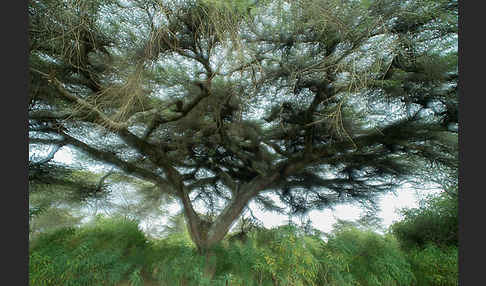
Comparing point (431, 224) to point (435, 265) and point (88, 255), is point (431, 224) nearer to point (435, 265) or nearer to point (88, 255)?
point (435, 265)

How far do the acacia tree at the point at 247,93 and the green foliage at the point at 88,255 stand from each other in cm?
102

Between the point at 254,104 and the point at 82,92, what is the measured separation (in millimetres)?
2658

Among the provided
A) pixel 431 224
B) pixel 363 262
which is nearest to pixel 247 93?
pixel 363 262

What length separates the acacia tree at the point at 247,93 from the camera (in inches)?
106

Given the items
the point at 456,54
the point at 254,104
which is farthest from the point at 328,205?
the point at 456,54

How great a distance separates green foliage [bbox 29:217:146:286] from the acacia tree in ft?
3.36

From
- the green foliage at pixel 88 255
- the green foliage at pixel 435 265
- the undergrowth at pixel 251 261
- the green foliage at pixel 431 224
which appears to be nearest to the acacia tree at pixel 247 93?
the green foliage at pixel 431 224

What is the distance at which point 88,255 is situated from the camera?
A: 3.61m

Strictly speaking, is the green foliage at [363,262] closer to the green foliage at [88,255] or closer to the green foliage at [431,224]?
the green foliage at [431,224]

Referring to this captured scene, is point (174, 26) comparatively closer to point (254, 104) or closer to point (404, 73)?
point (254, 104)

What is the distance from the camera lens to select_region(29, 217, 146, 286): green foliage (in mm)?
3312

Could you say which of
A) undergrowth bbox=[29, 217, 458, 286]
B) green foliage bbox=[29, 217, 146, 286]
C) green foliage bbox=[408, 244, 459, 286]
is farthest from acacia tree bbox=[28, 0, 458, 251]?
green foliage bbox=[408, 244, 459, 286]

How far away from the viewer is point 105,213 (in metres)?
4.86

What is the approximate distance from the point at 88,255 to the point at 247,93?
328 centimetres
